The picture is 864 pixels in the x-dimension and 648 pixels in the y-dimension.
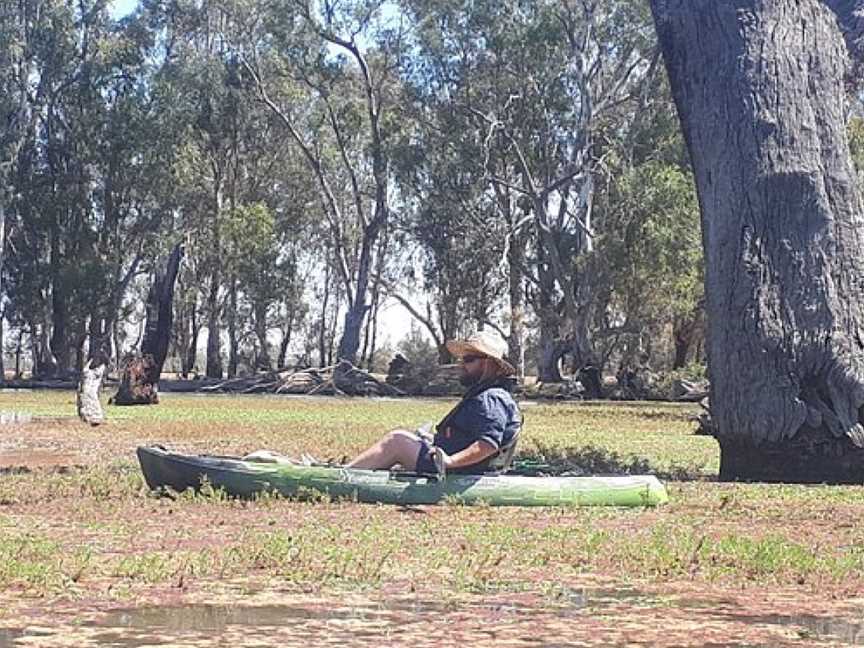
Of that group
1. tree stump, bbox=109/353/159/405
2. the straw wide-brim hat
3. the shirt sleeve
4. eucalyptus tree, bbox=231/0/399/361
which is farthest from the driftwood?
the shirt sleeve

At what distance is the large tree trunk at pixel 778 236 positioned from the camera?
12.9 metres

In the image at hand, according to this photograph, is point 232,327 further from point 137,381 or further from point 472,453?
point 472,453

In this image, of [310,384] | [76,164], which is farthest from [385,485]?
[76,164]

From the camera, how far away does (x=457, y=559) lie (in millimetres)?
7590

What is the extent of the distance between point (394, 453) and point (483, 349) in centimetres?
97

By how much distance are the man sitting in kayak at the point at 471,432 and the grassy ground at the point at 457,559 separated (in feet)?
1.35

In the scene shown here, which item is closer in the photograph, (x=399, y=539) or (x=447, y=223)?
(x=399, y=539)

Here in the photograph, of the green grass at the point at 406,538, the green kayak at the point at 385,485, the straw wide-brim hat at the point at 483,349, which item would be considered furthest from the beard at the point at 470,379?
the green grass at the point at 406,538

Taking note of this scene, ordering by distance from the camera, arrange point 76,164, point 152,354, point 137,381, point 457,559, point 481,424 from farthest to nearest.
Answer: point 76,164 → point 152,354 → point 137,381 → point 481,424 → point 457,559

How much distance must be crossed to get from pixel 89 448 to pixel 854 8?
970 cm

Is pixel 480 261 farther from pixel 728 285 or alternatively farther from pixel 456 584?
pixel 456 584

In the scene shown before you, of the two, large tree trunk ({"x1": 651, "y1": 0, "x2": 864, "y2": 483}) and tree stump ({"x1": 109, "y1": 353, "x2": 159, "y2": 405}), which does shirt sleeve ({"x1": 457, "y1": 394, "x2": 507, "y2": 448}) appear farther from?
tree stump ({"x1": 109, "y1": 353, "x2": 159, "y2": 405})

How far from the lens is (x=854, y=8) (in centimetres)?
1545

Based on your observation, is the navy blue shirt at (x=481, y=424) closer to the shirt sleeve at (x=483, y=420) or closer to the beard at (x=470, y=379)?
the shirt sleeve at (x=483, y=420)
